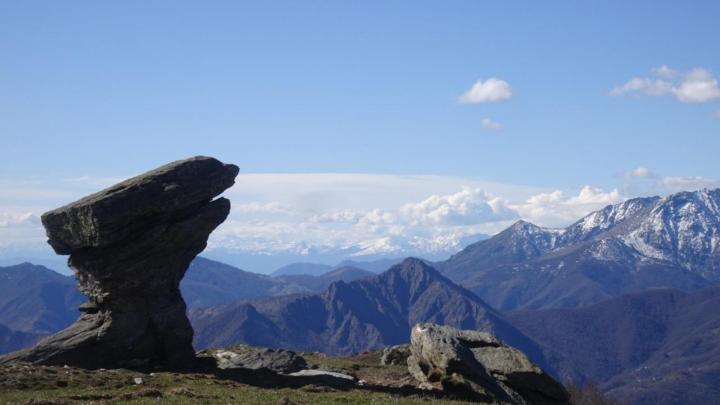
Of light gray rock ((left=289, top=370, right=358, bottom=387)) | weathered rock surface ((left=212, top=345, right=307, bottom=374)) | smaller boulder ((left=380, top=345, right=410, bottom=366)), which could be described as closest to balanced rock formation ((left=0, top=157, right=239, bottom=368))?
weathered rock surface ((left=212, top=345, right=307, bottom=374))

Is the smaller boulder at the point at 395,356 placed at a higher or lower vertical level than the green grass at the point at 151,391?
→ lower

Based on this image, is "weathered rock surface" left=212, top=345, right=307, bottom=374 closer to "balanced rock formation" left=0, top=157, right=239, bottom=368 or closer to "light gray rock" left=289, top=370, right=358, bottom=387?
"light gray rock" left=289, top=370, right=358, bottom=387

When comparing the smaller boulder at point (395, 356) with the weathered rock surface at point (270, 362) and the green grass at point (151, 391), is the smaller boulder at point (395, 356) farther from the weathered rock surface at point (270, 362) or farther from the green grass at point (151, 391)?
the green grass at point (151, 391)

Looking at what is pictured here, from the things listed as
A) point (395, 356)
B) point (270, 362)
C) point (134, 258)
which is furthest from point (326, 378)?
point (134, 258)

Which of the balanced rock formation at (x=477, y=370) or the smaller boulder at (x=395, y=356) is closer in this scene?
the balanced rock formation at (x=477, y=370)

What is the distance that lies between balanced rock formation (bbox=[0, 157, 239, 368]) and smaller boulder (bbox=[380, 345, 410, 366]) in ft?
64.2

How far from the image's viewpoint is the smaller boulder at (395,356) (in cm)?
7075

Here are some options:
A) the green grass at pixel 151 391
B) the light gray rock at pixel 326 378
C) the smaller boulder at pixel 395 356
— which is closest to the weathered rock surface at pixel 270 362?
the light gray rock at pixel 326 378

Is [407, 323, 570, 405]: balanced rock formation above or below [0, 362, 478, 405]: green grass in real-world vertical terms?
below

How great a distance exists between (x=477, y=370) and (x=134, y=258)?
3046cm

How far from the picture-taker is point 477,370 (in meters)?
54.6

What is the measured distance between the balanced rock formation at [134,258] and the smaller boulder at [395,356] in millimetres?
19569

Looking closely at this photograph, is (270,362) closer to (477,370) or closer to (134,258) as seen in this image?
(134,258)

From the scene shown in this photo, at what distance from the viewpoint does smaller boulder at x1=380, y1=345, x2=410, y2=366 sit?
232 feet
